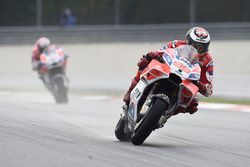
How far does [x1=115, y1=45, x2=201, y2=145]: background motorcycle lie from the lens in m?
8.45

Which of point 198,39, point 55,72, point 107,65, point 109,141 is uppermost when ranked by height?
point 198,39

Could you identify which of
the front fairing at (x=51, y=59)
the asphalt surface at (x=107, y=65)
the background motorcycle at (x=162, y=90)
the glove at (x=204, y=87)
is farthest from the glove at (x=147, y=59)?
the asphalt surface at (x=107, y=65)

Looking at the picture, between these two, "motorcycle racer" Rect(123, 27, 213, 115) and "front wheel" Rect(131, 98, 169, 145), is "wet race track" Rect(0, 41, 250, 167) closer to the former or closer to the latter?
"front wheel" Rect(131, 98, 169, 145)

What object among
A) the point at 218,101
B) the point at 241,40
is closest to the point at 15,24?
the point at 241,40

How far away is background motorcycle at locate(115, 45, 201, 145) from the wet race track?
0.28 metres

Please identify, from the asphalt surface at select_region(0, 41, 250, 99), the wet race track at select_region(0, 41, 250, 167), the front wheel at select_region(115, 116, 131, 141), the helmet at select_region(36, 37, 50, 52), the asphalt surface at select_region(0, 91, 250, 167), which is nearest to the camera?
the asphalt surface at select_region(0, 91, 250, 167)

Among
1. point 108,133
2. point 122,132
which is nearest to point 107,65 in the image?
point 108,133

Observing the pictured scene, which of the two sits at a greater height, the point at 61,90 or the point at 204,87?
the point at 204,87

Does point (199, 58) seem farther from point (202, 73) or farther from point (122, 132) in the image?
point (122, 132)

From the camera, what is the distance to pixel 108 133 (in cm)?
1069

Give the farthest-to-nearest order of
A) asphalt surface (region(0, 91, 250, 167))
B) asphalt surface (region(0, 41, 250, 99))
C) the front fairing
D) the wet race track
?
asphalt surface (region(0, 41, 250, 99)) → the front fairing → the wet race track → asphalt surface (region(0, 91, 250, 167))

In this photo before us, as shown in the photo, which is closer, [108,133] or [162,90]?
[162,90]

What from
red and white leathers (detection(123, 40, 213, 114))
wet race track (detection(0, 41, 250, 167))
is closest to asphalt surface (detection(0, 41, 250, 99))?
wet race track (detection(0, 41, 250, 167))

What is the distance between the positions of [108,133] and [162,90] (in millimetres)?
2207
